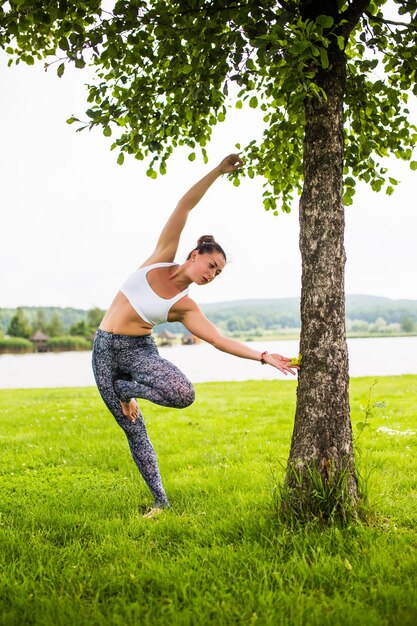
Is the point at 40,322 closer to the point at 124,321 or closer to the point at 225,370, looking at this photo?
the point at 225,370

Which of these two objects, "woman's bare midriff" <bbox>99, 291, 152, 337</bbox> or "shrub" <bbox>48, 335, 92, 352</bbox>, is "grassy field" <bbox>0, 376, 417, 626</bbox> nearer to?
"woman's bare midriff" <bbox>99, 291, 152, 337</bbox>

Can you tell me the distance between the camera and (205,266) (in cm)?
489

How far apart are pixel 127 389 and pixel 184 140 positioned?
142 inches

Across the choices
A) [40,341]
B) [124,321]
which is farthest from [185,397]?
[40,341]

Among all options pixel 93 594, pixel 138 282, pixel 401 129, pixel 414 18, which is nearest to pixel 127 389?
pixel 138 282

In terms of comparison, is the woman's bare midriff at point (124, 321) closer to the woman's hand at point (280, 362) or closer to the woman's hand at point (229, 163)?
the woman's hand at point (280, 362)

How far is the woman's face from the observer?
489 cm

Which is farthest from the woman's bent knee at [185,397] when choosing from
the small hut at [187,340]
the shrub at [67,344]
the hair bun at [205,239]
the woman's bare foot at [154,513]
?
the shrub at [67,344]

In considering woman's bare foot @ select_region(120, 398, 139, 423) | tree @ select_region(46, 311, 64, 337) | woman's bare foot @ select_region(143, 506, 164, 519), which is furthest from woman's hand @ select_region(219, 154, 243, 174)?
tree @ select_region(46, 311, 64, 337)

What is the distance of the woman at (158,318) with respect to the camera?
4.90 meters

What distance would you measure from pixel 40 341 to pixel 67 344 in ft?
42.2

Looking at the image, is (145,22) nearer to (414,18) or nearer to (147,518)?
(414,18)

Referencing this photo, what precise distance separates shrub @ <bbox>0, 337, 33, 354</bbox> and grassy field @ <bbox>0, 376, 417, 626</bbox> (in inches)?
3683

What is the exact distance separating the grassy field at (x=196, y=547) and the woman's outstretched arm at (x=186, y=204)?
2258 millimetres
